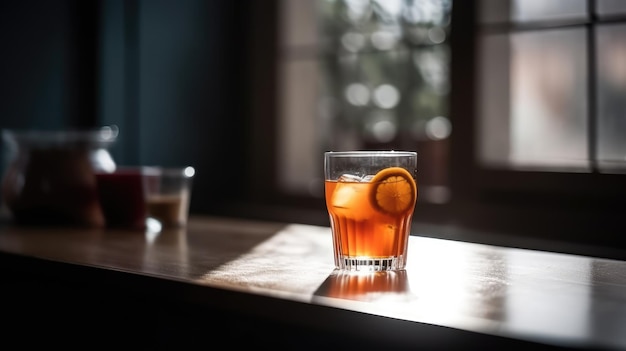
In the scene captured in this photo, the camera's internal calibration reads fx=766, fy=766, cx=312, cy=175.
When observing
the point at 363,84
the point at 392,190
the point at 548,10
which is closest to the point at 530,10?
the point at 548,10

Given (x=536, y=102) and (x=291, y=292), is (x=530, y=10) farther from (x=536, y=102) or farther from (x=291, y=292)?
(x=291, y=292)

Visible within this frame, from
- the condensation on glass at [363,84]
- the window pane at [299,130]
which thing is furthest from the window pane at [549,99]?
the window pane at [299,130]

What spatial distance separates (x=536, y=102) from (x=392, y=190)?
1287 millimetres

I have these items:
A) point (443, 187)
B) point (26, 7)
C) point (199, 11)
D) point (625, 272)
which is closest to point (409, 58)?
point (443, 187)

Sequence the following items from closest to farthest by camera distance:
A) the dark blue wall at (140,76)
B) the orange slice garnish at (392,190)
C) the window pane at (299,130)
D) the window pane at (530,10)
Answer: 1. the orange slice garnish at (392,190)
2. the window pane at (530,10)
3. the dark blue wall at (140,76)
4. the window pane at (299,130)

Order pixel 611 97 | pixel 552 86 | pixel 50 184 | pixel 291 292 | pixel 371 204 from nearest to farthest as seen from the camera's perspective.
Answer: pixel 291 292
pixel 371 204
pixel 50 184
pixel 611 97
pixel 552 86

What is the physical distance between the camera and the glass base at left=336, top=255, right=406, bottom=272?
94cm

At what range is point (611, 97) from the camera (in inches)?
76.3

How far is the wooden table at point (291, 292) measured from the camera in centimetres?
67

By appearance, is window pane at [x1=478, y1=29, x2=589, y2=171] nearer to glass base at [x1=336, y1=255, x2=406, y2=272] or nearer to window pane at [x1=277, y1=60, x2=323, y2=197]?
window pane at [x1=277, y1=60, x2=323, y2=197]

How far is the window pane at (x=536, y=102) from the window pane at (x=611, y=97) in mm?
42

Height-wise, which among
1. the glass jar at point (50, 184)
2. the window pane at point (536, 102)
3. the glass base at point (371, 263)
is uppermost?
the window pane at point (536, 102)

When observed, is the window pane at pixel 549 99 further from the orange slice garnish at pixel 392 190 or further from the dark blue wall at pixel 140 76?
the orange slice garnish at pixel 392 190

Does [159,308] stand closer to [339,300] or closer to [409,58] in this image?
[339,300]
